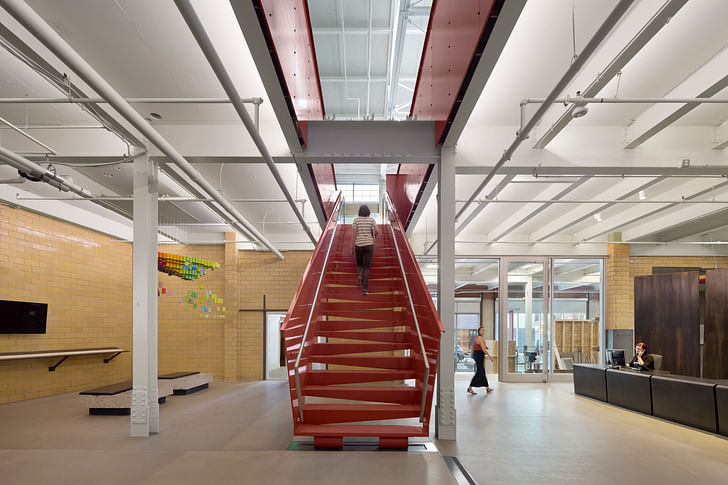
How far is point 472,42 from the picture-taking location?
13.5ft

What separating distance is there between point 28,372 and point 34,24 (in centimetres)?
969

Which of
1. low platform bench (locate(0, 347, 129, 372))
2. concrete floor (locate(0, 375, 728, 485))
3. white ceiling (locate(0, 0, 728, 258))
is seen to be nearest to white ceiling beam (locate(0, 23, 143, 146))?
white ceiling (locate(0, 0, 728, 258))

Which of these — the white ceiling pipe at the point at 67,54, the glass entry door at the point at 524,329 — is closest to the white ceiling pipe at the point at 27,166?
the white ceiling pipe at the point at 67,54

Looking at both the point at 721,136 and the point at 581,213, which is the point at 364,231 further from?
the point at 581,213

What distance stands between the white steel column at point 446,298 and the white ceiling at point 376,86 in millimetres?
453

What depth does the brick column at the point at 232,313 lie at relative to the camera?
1409cm

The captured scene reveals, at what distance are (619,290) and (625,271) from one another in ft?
1.89

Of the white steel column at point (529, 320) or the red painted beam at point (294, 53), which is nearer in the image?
the red painted beam at point (294, 53)

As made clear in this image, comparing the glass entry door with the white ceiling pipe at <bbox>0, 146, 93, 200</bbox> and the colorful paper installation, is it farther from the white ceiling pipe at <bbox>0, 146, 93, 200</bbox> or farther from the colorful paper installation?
the white ceiling pipe at <bbox>0, 146, 93, 200</bbox>

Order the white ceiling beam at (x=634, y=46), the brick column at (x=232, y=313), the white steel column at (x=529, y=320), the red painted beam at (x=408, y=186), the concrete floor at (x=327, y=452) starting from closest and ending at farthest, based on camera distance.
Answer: the white ceiling beam at (x=634, y=46) < the concrete floor at (x=327, y=452) < the red painted beam at (x=408, y=186) < the white steel column at (x=529, y=320) < the brick column at (x=232, y=313)

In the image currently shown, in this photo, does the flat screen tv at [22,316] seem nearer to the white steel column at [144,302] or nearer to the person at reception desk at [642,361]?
the white steel column at [144,302]

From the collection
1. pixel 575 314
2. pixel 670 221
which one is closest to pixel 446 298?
pixel 670 221

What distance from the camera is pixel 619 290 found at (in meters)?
13.9

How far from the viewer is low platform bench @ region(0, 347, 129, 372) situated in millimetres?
9310
